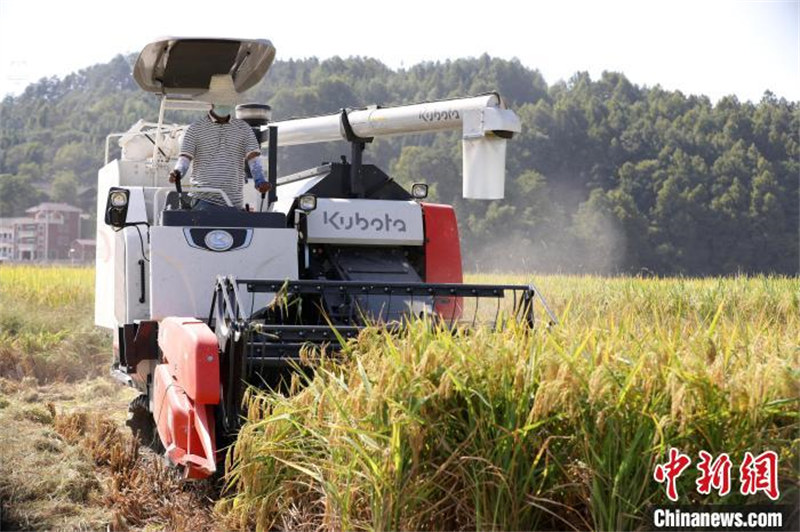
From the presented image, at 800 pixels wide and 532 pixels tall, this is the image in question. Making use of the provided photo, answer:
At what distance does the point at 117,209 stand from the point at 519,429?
13.2 ft

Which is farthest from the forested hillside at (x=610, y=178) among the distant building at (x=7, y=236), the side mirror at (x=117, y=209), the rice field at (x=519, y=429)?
the rice field at (x=519, y=429)

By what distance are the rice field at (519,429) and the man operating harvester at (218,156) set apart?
2.73 meters

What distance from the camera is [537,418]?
4707 millimetres

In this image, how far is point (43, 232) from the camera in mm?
73312

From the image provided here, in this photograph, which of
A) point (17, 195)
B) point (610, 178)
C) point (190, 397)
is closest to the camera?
point (190, 397)

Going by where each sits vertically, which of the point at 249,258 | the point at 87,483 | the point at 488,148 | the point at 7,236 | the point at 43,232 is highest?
the point at 43,232

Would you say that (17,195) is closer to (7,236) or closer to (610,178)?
(7,236)

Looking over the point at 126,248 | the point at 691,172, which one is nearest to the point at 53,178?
the point at 691,172

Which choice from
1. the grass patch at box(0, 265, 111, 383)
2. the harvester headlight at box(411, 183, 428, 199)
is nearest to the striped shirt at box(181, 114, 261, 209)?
the harvester headlight at box(411, 183, 428, 199)

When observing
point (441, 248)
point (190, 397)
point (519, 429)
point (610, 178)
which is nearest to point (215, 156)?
point (441, 248)

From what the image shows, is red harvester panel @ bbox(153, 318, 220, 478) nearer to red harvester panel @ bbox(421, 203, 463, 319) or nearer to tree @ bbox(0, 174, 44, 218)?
red harvester panel @ bbox(421, 203, 463, 319)

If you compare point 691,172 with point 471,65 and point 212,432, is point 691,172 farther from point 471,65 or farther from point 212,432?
point 212,432

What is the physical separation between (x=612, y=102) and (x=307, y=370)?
2787 inches

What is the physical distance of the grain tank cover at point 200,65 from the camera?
8.08m
